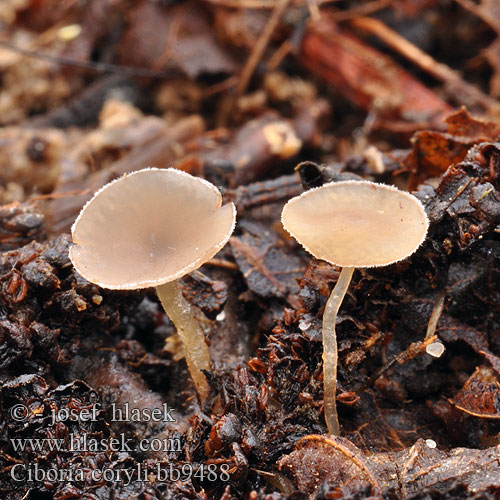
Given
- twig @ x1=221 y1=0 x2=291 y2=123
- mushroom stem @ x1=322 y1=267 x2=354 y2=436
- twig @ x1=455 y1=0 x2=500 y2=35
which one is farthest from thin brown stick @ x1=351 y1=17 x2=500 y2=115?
mushroom stem @ x1=322 y1=267 x2=354 y2=436

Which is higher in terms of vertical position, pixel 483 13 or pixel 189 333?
pixel 483 13

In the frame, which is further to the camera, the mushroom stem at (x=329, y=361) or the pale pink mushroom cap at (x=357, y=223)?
the mushroom stem at (x=329, y=361)

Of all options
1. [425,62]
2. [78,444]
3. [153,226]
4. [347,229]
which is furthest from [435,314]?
[425,62]

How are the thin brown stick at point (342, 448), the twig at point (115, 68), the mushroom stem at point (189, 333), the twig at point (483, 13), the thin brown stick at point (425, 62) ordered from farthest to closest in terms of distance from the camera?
the twig at point (115, 68), the twig at point (483, 13), the thin brown stick at point (425, 62), the mushroom stem at point (189, 333), the thin brown stick at point (342, 448)

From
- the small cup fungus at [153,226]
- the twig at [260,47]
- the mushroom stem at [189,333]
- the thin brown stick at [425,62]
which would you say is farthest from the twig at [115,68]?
the mushroom stem at [189,333]

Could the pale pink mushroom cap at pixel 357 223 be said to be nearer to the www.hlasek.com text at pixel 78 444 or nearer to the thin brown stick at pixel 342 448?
the thin brown stick at pixel 342 448

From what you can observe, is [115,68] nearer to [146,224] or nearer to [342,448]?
[146,224]
